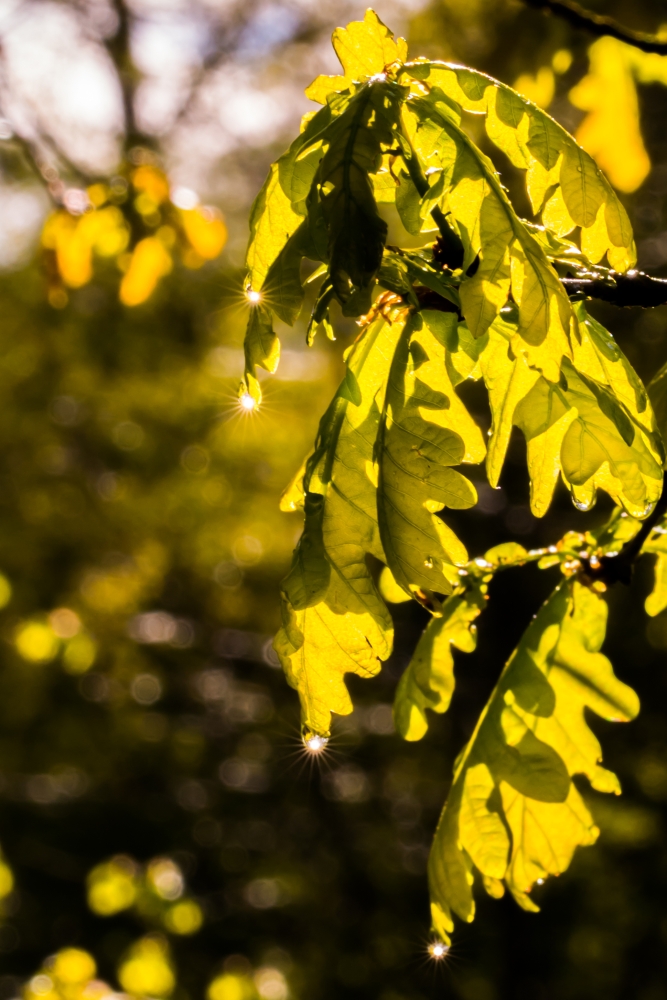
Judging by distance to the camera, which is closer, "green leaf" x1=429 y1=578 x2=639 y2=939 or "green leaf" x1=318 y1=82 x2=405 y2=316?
"green leaf" x1=318 y1=82 x2=405 y2=316

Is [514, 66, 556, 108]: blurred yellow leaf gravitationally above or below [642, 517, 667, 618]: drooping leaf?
above

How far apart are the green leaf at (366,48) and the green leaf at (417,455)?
27 centimetres

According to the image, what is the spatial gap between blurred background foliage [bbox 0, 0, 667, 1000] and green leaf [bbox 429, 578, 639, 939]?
5.74 metres

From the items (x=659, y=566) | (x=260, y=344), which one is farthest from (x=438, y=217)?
(x=659, y=566)

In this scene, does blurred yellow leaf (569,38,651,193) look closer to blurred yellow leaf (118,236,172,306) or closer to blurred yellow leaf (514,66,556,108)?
blurred yellow leaf (514,66,556,108)

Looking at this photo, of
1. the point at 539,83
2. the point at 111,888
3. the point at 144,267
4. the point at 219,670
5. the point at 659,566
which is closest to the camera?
the point at 659,566

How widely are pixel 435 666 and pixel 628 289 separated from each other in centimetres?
64

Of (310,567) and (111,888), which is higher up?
(310,567)

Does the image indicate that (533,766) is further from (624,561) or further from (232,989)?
(232,989)

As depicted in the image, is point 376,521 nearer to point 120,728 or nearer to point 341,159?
point 341,159

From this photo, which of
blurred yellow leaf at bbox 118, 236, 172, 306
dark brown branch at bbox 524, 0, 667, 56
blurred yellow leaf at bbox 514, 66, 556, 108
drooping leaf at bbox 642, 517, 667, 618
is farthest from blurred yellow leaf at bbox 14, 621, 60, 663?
dark brown branch at bbox 524, 0, 667, 56

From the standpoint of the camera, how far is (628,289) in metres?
0.95

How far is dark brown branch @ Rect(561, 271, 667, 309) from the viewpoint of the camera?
3.06 ft

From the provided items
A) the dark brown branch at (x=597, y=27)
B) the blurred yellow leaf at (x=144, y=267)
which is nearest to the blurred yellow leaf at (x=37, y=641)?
the blurred yellow leaf at (x=144, y=267)
